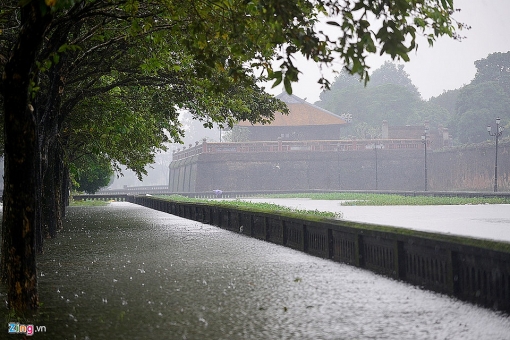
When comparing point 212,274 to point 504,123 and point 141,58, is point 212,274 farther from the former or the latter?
point 504,123

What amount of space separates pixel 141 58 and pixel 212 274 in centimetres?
632

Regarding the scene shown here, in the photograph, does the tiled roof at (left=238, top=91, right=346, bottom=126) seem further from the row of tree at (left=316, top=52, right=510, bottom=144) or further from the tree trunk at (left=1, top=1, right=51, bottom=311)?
the tree trunk at (left=1, top=1, right=51, bottom=311)

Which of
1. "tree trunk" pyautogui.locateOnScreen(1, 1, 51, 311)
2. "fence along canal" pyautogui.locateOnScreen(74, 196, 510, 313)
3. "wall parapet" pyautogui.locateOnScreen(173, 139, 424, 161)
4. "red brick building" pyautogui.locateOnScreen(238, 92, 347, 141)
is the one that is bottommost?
"fence along canal" pyautogui.locateOnScreen(74, 196, 510, 313)

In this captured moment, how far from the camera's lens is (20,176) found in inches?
334

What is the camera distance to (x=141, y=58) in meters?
16.3

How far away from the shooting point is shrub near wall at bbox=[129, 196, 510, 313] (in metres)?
8.59

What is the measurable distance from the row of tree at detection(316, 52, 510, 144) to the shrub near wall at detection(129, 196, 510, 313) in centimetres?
7524

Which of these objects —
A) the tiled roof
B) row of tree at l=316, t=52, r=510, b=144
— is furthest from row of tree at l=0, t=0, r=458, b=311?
row of tree at l=316, t=52, r=510, b=144

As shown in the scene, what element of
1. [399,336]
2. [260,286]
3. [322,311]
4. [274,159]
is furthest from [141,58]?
[274,159]

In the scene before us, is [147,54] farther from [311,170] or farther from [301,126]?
[301,126]

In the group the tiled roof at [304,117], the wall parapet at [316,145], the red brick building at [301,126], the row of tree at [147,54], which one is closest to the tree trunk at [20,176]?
the row of tree at [147,54]
